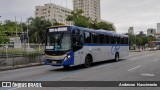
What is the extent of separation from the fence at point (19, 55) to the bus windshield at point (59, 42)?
18.0 ft

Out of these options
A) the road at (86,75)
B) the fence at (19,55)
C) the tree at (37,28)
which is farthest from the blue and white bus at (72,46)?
the tree at (37,28)

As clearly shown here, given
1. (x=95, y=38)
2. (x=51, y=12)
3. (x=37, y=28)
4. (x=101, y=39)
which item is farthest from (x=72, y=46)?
(x=51, y=12)

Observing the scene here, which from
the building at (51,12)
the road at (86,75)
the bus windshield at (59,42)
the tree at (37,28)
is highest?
the building at (51,12)

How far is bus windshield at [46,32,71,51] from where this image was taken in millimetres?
17734

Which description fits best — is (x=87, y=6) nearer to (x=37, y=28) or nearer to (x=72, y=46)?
(x=37, y=28)

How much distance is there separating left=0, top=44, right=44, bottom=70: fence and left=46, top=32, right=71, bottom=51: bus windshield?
5498 mm

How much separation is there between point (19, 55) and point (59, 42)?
8.31 metres

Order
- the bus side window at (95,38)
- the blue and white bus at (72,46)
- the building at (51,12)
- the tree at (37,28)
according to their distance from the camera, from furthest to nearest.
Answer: the building at (51,12)
the tree at (37,28)
the bus side window at (95,38)
the blue and white bus at (72,46)

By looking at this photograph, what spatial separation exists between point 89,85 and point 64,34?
7.51 meters

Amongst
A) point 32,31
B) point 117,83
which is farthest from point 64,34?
point 32,31

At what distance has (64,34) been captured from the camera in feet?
59.2

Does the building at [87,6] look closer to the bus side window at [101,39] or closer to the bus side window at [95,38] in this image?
the bus side window at [101,39]

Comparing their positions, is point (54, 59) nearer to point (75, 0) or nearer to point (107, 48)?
point (107, 48)

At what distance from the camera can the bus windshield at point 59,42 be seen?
58.2 ft
